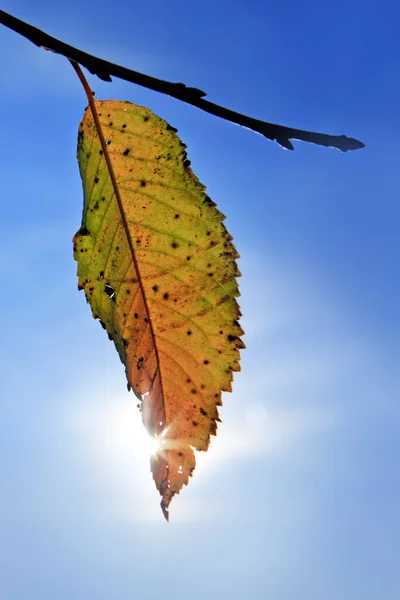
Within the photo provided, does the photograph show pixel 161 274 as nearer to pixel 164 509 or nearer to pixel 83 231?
pixel 83 231

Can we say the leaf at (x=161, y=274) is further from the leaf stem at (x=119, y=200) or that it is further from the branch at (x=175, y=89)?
the branch at (x=175, y=89)

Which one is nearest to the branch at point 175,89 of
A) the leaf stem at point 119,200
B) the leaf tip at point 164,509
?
the leaf stem at point 119,200

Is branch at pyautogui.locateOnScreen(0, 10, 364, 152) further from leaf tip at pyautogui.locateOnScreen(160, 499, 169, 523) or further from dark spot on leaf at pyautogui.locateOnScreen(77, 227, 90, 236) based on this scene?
leaf tip at pyautogui.locateOnScreen(160, 499, 169, 523)

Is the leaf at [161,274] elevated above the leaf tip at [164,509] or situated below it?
above

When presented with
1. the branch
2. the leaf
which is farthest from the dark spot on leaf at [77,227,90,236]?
the branch

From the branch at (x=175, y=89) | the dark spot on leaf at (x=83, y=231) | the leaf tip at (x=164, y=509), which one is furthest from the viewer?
the dark spot on leaf at (x=83, y=231)

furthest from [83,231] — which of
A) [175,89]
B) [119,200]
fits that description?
[175,89]

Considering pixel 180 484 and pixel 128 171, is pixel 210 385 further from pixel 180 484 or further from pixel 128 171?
pixel 128 171
